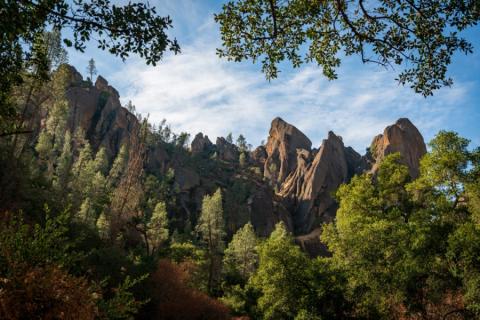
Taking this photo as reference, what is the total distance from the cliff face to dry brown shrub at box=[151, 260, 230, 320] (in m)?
48.6

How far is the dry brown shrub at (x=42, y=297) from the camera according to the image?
207 inches

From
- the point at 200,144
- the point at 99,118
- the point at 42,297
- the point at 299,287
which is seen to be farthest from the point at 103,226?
the point at 200,144

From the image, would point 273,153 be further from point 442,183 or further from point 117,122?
point 442,183

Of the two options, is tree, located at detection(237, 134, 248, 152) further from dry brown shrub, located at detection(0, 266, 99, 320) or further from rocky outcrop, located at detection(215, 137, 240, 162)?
dry brown shrub, located at detection(0, 266, 99, 320)

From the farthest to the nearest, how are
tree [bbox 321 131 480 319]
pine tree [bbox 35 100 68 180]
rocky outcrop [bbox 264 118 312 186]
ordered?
rocky outcrop [bbox 264 118 312 186] → pine tree [bbox 35 100 68 180] → tree [bbox 321 131 480 319]

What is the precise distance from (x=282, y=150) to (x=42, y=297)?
110412 mm

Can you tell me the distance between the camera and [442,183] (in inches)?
771

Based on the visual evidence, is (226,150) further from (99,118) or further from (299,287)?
(299,287)

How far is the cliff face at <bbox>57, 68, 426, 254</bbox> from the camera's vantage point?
278ft

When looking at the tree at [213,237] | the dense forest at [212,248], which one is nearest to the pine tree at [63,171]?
the dense forest at [212,248]

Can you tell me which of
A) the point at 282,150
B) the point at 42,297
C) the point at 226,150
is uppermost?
the point at 226,150

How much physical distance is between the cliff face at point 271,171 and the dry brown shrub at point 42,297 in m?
72.3

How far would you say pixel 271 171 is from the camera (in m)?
112

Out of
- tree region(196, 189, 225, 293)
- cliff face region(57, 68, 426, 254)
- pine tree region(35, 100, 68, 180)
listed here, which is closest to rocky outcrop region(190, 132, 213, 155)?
cliff face region(57, 68, 426, 254)
